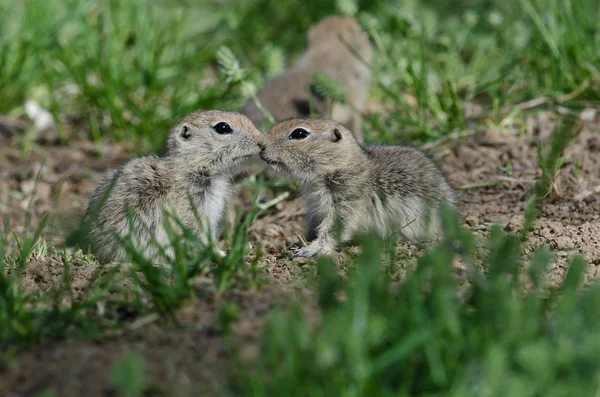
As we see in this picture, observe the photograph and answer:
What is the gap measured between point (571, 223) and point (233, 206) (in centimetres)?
276

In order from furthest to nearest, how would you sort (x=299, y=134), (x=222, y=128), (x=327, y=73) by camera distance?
(x=327, y=73), (x=222, y=128), (x=299, y=134)

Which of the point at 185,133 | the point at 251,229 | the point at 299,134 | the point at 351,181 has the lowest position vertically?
the point at 251,229

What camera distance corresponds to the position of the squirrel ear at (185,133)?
19.0 feet

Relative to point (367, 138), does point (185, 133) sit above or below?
above

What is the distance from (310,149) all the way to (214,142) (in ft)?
2.11

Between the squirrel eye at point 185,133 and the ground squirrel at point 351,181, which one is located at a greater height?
the squirrel eye at point 185,133

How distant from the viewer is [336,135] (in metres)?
5.61

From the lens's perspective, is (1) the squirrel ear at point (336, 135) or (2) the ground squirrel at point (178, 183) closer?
(2) the ground squirrel at point (178, 183)

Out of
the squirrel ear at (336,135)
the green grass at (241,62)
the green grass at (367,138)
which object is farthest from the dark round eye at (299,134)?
the green grass at (241,62)

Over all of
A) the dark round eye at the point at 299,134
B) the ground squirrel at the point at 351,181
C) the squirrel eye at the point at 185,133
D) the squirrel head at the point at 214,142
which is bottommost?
the ground squirrel at the point at 351,181

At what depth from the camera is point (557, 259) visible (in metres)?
4.60

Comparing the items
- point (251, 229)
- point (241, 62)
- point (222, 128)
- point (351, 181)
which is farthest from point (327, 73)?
point (351, 181)

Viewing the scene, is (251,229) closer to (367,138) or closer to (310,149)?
(310,149)

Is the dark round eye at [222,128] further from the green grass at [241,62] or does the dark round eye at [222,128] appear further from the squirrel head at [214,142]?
the green grass at [241,62]
